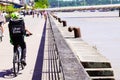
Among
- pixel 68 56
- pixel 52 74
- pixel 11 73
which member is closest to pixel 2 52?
pixel 11 73

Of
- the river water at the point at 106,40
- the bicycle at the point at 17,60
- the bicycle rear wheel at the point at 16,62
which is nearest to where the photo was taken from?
the bicycle rear wheel at the point at 16,62

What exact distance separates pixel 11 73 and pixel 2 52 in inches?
267

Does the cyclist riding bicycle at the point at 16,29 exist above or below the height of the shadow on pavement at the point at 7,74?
above

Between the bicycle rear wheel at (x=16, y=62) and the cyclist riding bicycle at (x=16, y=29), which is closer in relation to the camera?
the bicycle rear wheel at (x=16, y=62)

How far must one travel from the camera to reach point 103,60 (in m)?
13.0

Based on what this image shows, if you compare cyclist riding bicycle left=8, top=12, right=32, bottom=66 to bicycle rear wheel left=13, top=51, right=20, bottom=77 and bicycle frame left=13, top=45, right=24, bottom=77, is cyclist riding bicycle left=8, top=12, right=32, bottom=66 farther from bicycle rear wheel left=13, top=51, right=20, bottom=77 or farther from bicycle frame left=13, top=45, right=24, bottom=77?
bicycle rear wheel left=13, top=51, right=20, bottom=77

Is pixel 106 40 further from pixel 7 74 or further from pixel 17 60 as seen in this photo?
pixel 17 60

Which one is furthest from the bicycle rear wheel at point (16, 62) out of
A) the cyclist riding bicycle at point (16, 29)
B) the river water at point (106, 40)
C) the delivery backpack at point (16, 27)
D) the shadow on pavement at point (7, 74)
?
the river water at point (106, 40)

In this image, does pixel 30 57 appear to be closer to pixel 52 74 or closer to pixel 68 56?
pixel 52 74

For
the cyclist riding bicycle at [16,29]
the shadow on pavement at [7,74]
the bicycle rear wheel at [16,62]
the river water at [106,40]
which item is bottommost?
the river water at [106,40]

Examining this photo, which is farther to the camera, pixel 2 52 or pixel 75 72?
pixel 2 52

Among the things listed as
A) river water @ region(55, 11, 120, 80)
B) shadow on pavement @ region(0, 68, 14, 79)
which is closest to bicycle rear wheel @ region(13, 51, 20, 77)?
shadow on pavement @ region(0, 68, 14, 79)

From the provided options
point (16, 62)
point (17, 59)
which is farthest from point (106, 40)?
point (16, 62)

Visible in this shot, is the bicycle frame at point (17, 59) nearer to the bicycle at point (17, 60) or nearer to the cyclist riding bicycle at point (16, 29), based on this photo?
the bicycle at point (17, 60)
